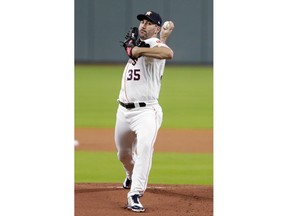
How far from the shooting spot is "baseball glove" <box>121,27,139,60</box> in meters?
4.90

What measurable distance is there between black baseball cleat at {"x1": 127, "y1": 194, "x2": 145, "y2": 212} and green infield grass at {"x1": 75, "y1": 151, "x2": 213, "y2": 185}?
2.25ft

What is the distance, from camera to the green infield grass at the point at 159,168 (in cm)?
589

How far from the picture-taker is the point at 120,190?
5379mm

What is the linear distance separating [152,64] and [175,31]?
285mm

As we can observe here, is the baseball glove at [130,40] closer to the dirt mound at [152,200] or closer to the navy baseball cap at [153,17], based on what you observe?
the navy baseball cap at [153,17]

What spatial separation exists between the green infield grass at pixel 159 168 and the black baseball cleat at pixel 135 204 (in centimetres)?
69

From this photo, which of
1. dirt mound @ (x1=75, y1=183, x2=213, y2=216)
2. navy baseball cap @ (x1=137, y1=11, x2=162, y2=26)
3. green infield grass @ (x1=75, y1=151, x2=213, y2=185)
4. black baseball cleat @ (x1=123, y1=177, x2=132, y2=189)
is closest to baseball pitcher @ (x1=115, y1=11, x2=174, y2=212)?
navy baseball cap @ (x1=137, y1=11, x2=162, y2=26)

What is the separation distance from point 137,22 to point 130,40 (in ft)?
0.59

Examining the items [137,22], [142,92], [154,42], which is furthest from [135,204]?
[137,22]

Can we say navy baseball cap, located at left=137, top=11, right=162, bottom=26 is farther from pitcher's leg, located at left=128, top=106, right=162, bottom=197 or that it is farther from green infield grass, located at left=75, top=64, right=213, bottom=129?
pitcher's leg, located at left=128, top=106, right=162, bottom=197

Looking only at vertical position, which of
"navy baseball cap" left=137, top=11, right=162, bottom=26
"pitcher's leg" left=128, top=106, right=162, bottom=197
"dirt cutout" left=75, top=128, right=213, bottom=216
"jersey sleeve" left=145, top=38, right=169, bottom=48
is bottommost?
"dirt cutout" left=75, top=128, right=213, bottom=216

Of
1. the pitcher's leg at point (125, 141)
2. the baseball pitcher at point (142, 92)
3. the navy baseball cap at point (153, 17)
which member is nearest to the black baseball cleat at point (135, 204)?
the baseball pitcher at point (142, 92)

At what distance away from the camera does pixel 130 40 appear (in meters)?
4.92

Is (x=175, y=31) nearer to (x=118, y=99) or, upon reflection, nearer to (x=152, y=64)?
(x=152, y=64)
